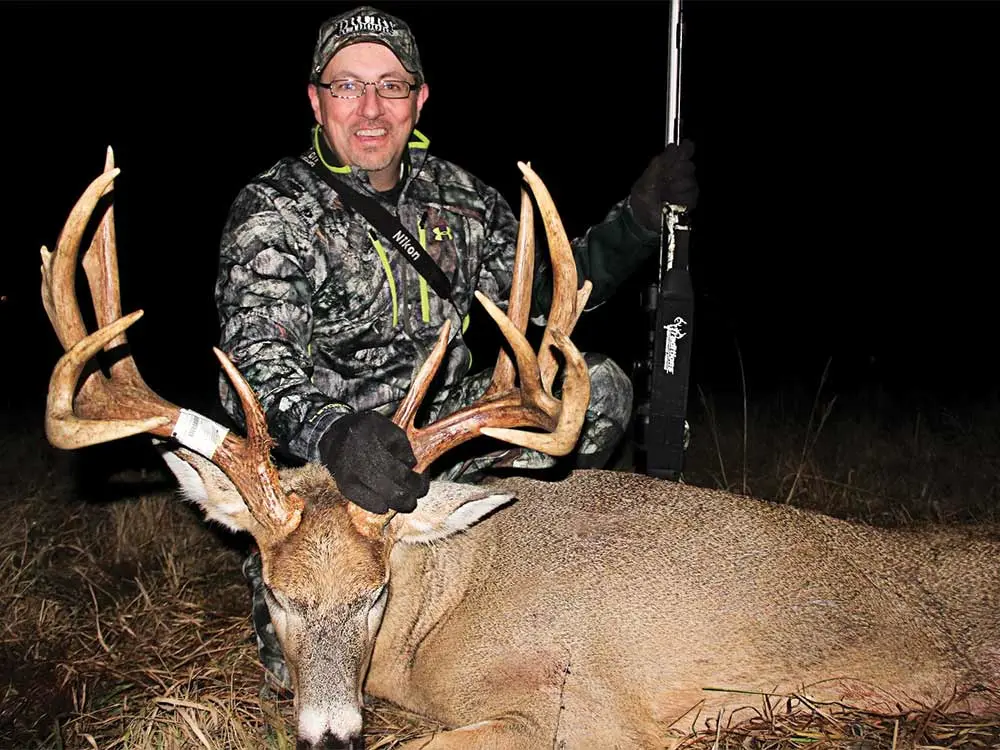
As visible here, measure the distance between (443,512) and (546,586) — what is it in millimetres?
471

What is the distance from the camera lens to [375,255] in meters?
3.96

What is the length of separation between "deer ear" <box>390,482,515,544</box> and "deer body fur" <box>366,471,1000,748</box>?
26 cm

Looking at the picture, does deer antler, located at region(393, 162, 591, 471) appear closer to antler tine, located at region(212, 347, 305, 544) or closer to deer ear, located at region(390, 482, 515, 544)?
deer ear, located at region(390, 482, 515, 544)

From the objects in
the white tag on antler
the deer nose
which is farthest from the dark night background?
the deer nose

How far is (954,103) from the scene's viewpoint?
25969mm

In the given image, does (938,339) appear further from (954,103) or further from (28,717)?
(954,103)

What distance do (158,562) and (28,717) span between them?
1.44m

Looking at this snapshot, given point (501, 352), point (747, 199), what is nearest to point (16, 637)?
point (501, 352)

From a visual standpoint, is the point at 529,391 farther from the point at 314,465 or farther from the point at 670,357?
the point at 670,357

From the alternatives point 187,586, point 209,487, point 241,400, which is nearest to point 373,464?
point 241,400

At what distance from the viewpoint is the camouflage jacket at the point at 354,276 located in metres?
3.41

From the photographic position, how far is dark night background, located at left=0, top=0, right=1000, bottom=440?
1316 centimetres

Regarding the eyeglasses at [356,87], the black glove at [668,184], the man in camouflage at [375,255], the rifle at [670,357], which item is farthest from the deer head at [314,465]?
the eyeglasses at [356,87]

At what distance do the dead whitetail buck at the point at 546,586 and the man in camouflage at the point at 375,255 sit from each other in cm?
49
